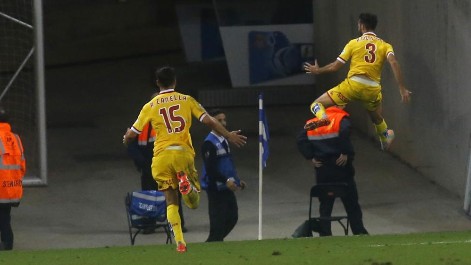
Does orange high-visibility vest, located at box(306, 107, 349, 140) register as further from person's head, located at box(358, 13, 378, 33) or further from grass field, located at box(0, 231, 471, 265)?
grass field, located at box(0, 231, 471, 265)

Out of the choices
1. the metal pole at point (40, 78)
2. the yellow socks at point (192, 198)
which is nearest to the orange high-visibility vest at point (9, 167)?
the yellow socks at point (192, 198)

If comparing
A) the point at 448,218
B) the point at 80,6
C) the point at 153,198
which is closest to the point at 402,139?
the point at 448,218

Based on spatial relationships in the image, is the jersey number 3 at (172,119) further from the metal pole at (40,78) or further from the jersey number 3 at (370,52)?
the metal pole at (40,78)

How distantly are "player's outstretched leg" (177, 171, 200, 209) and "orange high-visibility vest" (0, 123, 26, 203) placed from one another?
2840 millimetres

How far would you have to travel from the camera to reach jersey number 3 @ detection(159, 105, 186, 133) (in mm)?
12453

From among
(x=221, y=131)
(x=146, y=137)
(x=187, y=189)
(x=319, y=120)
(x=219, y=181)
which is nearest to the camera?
(x=221, y=131)

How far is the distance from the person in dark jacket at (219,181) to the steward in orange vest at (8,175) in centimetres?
209

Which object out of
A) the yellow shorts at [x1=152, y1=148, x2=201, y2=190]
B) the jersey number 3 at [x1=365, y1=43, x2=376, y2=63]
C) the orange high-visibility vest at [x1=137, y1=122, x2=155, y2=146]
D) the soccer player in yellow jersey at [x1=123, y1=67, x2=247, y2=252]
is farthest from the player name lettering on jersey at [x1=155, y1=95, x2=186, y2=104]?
the orange high-visibility vest at [x1=137, y1=122, x2=155, y2=146]

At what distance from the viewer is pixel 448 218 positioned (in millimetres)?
17469

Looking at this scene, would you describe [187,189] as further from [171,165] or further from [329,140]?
[329,140]

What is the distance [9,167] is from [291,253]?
4.13m

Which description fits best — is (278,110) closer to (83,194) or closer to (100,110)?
(100,110)

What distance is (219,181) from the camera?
1440 cm

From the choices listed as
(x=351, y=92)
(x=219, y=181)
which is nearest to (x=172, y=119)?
(x=219, y=181)
